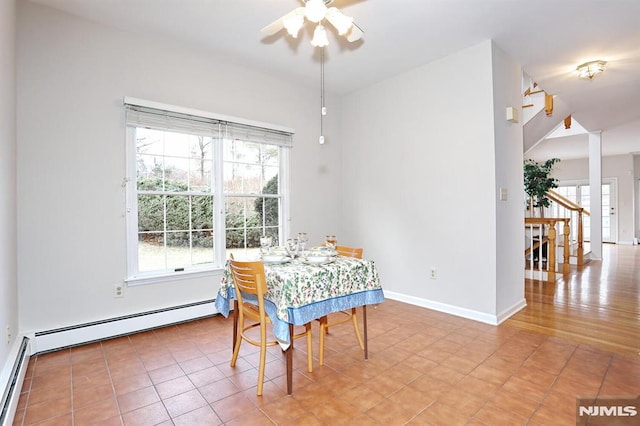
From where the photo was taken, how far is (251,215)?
407 centimetres

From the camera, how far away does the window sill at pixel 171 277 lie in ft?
10.3

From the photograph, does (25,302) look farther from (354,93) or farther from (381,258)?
(354,93)

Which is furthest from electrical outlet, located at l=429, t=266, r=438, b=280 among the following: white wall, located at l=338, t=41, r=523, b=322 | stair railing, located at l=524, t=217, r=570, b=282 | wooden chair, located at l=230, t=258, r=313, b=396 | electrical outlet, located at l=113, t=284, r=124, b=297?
electrical outlet, located at l=113, t=284, r=124, b=297

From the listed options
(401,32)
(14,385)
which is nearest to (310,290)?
(14,385)

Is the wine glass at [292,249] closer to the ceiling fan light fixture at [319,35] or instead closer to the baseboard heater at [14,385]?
the ceiling fan light fixture at [319,35]

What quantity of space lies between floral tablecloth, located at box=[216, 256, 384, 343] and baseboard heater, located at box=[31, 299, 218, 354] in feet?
3.42

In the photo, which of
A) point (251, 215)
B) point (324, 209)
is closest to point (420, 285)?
point (324, 209)

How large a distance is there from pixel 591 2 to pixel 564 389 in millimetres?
3059

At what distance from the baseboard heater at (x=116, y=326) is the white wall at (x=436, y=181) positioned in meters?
A: 2.42

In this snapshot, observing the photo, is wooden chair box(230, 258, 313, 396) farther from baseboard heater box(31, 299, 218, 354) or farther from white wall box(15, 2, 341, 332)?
white wall box(15, 2, 341, 332)

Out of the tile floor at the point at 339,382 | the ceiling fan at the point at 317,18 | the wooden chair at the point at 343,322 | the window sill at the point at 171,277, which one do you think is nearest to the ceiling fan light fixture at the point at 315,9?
the ceiling fan at the point at 317,18

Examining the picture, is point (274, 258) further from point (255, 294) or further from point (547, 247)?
point (547, 247)

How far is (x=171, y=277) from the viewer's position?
3.37 metres

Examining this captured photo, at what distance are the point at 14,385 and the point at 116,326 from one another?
1039 mm
